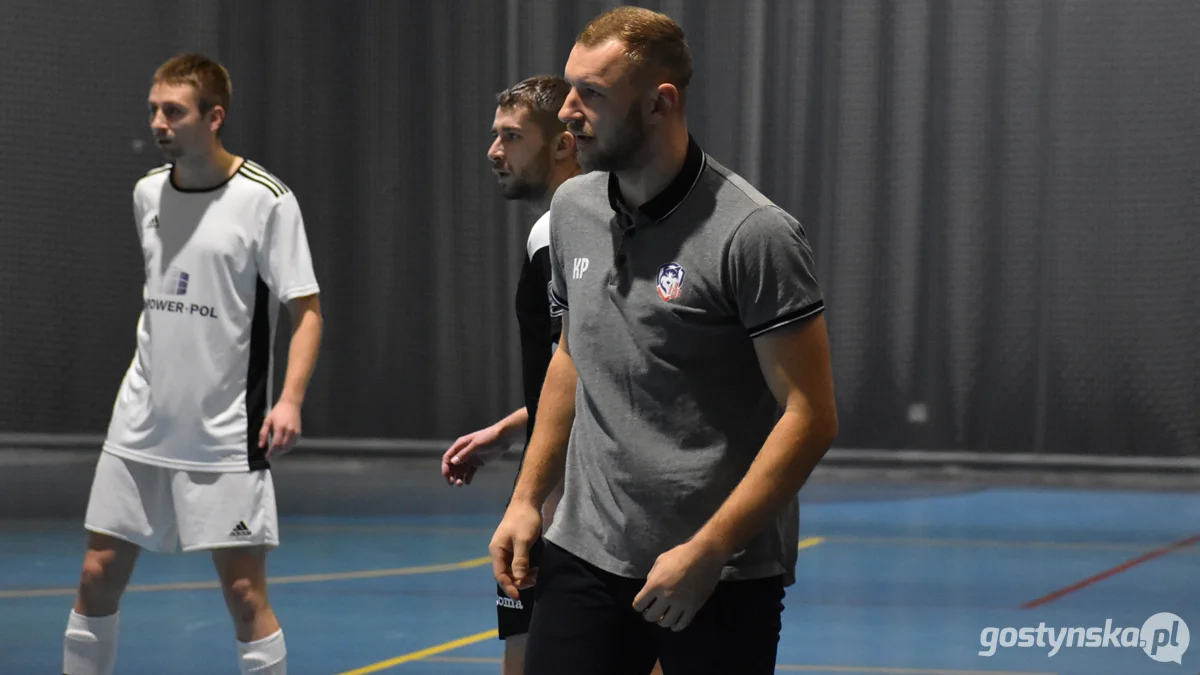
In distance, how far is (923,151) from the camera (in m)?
9.85

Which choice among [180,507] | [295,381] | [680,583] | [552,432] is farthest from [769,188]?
[680,583]

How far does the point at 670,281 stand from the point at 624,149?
0.67 ft

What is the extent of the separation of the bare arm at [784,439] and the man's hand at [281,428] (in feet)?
6.02

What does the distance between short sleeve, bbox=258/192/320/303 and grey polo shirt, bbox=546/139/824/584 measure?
166cm

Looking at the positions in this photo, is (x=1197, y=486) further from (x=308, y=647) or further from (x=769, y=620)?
(x=769, y=620)

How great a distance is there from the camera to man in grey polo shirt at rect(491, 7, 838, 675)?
205 centimetres

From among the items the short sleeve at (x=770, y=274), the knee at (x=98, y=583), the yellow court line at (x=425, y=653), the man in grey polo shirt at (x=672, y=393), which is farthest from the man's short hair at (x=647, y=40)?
the yellow court line at (x=425, y=653)

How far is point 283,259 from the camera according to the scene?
3.76m

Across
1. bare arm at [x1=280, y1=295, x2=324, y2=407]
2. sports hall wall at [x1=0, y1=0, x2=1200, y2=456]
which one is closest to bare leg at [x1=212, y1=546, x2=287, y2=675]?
bare arm at [x1=280, y1=295, x2=324, y2=407]

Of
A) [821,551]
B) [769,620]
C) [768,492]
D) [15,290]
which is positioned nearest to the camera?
[768,492]

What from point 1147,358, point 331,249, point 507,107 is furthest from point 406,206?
point 507,107

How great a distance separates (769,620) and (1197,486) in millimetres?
8057

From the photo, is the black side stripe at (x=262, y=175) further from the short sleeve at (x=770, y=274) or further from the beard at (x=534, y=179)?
the short sleeve at (x=770, y=274)

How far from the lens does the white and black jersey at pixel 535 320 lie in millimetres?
3111
